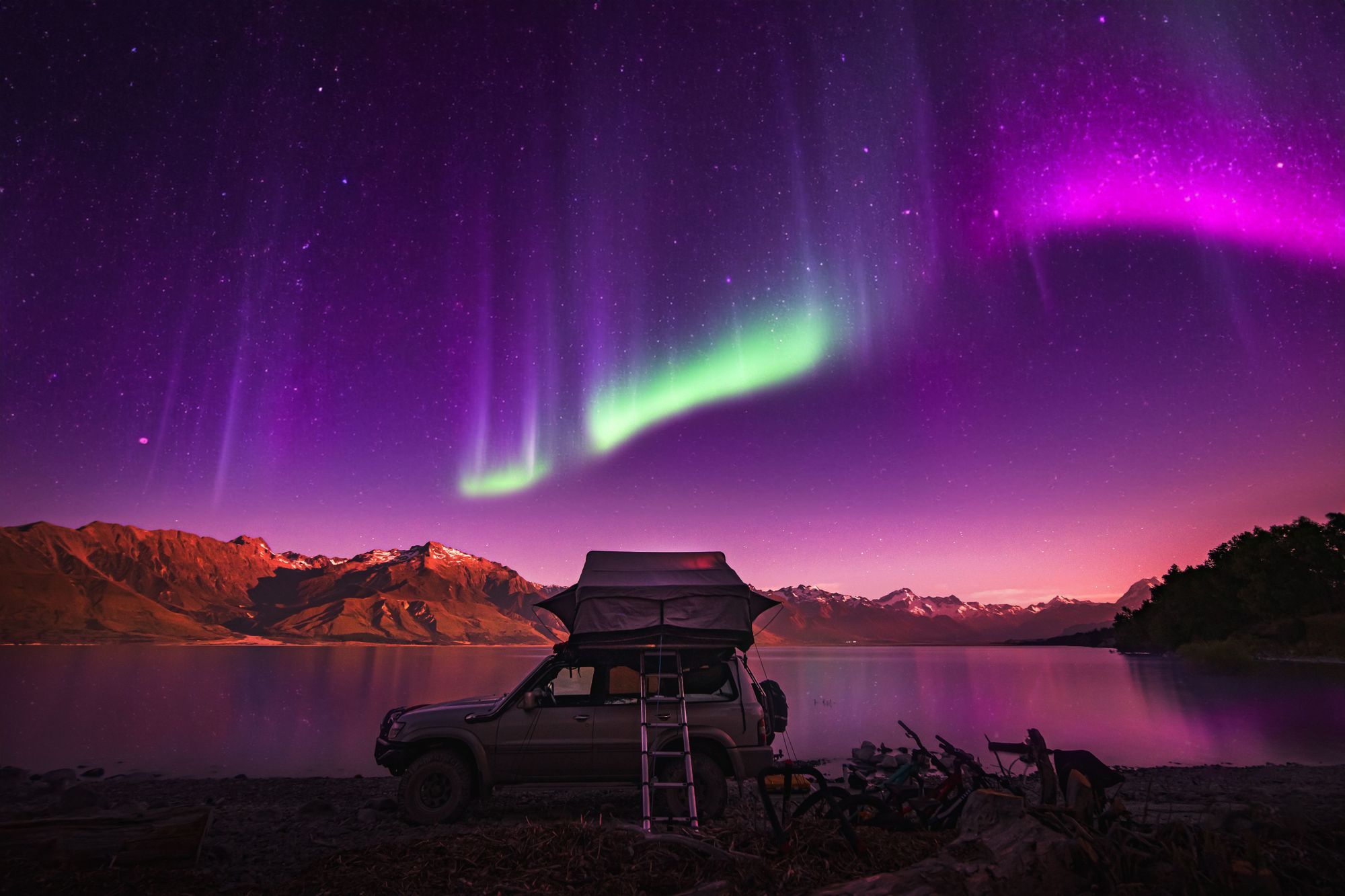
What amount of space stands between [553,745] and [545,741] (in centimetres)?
15

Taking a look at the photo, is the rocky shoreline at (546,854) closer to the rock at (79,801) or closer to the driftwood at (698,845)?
the driftwood at (698,845)

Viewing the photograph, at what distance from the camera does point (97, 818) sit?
6.53m

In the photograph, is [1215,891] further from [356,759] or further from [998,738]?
[998,738]

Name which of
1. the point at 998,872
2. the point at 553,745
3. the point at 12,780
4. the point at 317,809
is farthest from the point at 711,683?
the point at 12,780

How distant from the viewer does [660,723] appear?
A: 33.6 feet

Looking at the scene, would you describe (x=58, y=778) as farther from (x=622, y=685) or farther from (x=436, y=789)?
(x=622, y=685)

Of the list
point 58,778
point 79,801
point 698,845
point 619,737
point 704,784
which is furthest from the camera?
point 58,778

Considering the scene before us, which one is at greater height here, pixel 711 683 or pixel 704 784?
pixel 711 683

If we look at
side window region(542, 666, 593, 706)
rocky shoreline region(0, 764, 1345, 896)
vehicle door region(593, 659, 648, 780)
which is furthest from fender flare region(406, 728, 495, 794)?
vehicle door region(593, 659, 648, 780)

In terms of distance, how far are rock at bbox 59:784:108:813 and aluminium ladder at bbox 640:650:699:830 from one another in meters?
10.4

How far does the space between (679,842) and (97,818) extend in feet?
20.0

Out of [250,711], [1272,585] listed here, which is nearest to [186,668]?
[250,711]

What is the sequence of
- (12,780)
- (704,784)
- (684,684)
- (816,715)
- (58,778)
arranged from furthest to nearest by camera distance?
(816,715), (58,778), (12,780), (684,684), (704,784)

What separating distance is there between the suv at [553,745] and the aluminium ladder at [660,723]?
0.05 meters
